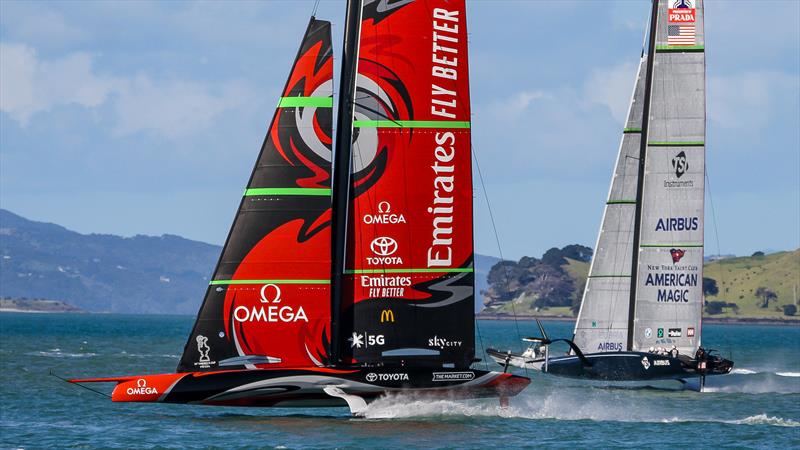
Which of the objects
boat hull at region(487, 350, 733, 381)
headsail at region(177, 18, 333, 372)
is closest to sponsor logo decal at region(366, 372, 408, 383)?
headsail at region(177, 18, 333, 372)

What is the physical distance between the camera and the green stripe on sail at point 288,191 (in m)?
34.6

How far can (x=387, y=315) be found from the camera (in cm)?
3519

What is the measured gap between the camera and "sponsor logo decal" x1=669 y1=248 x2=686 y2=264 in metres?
49.8

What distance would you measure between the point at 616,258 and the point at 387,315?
20085mm

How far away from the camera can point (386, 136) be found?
3491 cm

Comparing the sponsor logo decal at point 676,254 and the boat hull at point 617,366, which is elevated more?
the sponsor logo decal at point 676,254

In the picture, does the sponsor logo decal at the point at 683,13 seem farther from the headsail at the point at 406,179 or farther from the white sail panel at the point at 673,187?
the headsail at the point at 406,179

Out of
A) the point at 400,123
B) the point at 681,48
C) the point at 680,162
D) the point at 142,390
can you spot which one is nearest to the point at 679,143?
the point at 680,162

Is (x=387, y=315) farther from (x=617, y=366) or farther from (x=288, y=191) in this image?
(x=617, y=366)

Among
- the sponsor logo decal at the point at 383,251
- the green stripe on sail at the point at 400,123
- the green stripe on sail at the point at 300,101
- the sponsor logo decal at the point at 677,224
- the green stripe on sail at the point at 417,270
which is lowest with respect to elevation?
the green stripe on sail at the point at 417,270

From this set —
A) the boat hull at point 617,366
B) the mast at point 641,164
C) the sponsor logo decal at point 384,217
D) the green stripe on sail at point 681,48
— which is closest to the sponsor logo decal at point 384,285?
the sponsor logo decal at point 384,217

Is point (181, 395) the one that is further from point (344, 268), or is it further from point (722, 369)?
point (722, 369)

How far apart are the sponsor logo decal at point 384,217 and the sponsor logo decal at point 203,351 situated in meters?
4.72

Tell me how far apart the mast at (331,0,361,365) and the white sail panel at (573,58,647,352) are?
63.6 feet
